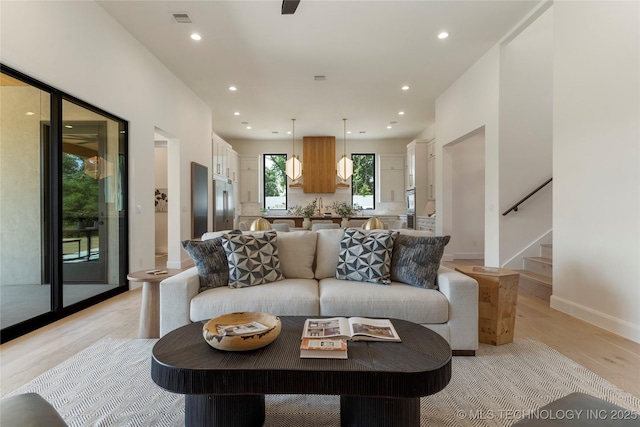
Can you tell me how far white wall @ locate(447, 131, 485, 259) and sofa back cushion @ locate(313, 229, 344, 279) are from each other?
430 centimetres

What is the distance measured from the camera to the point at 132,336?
98.4 inches

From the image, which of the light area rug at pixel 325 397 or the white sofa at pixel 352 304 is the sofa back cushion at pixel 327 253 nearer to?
the white sofa at pixel 352 304

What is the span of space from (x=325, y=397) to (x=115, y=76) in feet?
13.2

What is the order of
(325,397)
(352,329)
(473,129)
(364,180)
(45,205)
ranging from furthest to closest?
(364,180) → (473,129) → (45,205) → (325,397) → (352,329)

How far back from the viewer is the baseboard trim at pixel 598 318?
7.96 ft

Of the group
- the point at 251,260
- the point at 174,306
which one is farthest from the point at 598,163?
the point at 174,306

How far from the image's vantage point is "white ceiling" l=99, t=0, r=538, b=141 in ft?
10.8

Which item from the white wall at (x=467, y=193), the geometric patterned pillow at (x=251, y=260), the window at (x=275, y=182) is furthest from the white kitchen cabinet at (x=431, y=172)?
the geometric patterned pillow at (x=251, y=260)

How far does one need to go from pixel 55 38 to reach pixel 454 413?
13.7ft

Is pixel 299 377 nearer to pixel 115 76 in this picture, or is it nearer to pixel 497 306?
pixel 497 306

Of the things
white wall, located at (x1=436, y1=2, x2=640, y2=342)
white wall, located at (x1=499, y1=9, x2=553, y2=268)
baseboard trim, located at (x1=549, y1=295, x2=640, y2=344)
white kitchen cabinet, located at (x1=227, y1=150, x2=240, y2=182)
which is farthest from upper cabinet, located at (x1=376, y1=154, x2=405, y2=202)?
baseboard trim, located at (x1=549, y1=295, x2=640, y2=344)

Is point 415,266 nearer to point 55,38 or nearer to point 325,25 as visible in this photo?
point 325,25

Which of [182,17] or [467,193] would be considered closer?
[182,17]

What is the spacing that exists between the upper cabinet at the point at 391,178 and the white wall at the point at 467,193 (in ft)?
8.88
